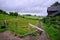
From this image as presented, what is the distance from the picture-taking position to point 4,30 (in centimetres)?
2550

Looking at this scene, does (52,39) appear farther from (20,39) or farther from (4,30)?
(4,30)

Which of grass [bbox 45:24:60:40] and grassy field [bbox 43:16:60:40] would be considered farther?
grassy field [bbox 43:16:60:40]

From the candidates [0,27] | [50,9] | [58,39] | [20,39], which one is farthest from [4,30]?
[50,9]

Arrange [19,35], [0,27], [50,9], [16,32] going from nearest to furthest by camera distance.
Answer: [19,35]
[16,32]
[0,27]
[50,9]

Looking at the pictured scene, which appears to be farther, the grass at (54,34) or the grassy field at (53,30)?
the grassy field at (53,30)

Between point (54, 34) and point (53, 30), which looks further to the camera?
point (53, 30)

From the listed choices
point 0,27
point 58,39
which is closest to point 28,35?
point 58,39

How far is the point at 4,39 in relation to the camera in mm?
19750

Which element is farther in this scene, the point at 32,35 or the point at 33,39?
the point at 32,35

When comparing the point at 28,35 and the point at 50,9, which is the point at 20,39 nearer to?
the point at 28,35

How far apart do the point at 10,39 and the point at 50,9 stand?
45766mm

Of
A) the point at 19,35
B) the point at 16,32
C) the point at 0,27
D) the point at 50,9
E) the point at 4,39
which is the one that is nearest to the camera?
the point at 4,39

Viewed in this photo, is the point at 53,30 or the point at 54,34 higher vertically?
the point at 53,30

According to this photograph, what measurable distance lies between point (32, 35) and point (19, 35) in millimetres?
1696
